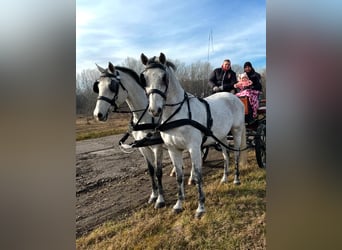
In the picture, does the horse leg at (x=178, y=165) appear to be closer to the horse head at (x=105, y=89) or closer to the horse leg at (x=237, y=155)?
the horse leg at (x=237, y=155)

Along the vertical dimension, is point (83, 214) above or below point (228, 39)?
below

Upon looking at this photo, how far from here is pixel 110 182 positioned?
6.54 feet

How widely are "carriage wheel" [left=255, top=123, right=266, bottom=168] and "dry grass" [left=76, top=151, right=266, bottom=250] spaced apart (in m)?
0.05

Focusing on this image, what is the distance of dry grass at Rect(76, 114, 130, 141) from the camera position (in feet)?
6.12

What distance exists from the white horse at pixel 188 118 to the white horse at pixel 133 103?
15 centimetres

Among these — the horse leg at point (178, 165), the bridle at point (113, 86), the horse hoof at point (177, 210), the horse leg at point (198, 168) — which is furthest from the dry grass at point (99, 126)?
the horse hoof at point (177, 210)

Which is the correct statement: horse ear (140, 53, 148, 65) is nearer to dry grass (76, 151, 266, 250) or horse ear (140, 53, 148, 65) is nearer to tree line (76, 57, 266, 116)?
tree line (76, 57, 266, 116)

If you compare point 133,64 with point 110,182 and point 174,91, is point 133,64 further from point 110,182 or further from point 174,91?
point 110,182

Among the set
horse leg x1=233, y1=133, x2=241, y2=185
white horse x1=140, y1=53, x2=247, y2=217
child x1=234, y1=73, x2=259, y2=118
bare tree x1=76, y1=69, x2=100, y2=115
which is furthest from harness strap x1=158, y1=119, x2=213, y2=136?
bare tree x1=76, y1=69, x2=100, y2=115

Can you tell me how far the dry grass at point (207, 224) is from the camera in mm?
1664
